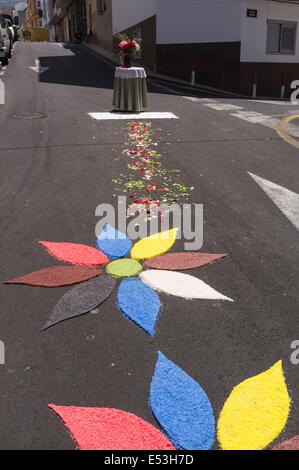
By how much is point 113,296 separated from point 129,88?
9.56 m

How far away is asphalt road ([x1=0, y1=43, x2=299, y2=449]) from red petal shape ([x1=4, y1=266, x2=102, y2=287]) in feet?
0.33

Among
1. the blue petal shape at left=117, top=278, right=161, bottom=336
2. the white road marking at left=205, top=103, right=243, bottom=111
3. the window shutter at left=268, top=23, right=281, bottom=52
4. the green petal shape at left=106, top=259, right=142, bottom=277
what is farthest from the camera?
the window shutter at left=268, top=23, right=281, bottom=52

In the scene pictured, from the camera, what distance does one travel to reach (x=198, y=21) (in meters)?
21.5

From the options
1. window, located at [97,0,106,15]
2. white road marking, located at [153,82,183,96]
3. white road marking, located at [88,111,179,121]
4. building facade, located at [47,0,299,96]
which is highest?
window, located at [97,0,106,15]

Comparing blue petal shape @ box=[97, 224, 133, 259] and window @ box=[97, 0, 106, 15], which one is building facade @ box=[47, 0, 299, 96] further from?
blue petal shape @ box=[97, 224, 133, 259]

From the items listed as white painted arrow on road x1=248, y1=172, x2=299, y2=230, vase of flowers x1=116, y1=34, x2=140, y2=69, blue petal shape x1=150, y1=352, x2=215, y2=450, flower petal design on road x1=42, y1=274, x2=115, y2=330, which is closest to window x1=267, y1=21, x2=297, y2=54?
vase of flowers x1=116, y1=34, x2=140, y2=69

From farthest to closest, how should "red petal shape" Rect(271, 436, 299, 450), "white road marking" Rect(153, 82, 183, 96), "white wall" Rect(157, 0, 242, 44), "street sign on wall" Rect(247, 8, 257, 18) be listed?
"white wall" Rect(157, 0, 242, 44) < "street sign on wall" Rect(247, 8, 257, 18) < "white road marking" Rect(153, 82, 183, 96) < "red petal shape" Rect(271, 436, 299, 450)

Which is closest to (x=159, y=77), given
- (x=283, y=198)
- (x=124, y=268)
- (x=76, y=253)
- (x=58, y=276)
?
(x=283, y=198)

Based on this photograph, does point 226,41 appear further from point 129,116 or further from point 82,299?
point 82,299

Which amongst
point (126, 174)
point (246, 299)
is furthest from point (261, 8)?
point (246, 299)

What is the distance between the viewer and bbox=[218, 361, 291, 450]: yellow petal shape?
2.40 m

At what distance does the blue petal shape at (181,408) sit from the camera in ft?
7.85

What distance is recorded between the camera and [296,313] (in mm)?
3520
